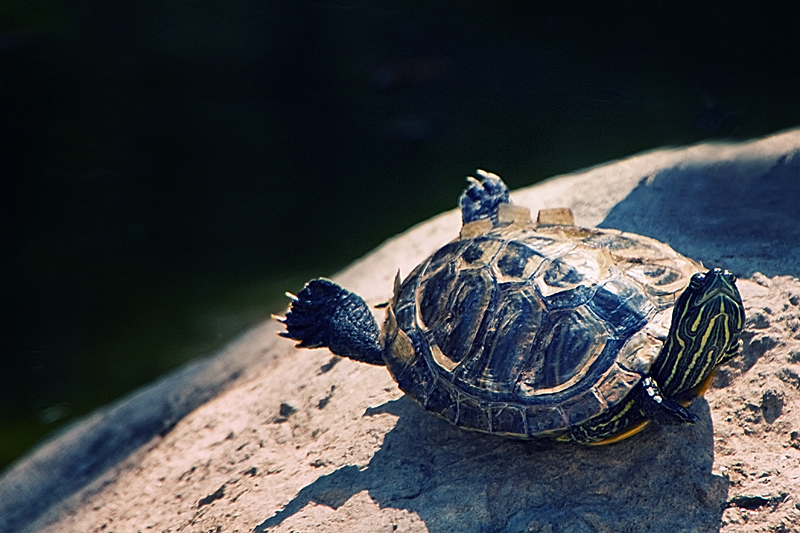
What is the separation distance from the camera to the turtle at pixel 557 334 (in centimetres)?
168

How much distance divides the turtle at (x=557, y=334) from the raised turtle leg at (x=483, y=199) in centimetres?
60

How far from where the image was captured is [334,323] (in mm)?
2232

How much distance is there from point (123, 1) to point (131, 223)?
1886 millimetres

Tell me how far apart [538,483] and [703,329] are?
631 mm

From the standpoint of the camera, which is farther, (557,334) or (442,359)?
(442,359)

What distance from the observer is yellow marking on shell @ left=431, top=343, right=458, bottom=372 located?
190cm

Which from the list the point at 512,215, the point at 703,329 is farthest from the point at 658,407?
the point at 512,215

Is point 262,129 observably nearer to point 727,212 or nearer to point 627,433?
point 727,212

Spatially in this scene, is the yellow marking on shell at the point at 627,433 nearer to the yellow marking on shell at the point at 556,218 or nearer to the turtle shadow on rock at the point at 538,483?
the turtle shadow on rock at the point at 538,483

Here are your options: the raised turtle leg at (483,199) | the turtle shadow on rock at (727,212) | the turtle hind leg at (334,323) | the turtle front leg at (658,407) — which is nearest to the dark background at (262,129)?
the turtle shadow on rock at (727,212)

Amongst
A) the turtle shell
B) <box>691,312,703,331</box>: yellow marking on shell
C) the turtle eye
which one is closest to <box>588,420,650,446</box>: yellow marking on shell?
the turtle shell

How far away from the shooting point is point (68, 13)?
4707 millimetres

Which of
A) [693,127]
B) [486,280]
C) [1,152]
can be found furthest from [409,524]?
[1,152]

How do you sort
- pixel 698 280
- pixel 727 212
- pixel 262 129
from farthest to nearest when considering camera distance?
pixel 262 129 < pixel 727 212 < pixel 698 280
